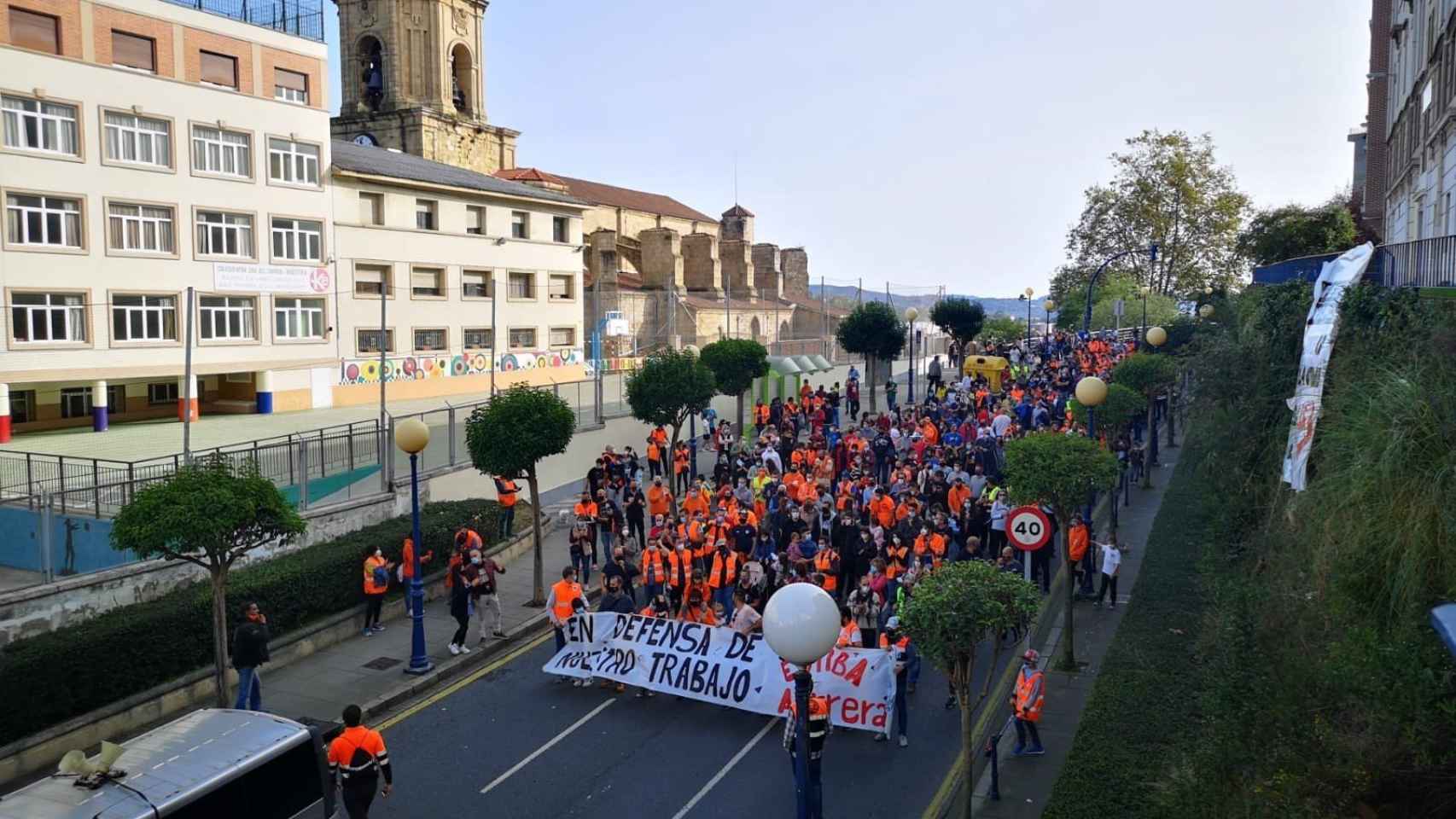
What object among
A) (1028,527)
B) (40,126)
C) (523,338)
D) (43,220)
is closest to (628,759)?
(1028,527)

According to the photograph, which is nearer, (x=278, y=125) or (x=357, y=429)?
(x=357, y=429)

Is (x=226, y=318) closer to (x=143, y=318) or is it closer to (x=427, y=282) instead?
(x=143, y=318)

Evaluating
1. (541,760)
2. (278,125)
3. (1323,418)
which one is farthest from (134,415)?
(1323,418)

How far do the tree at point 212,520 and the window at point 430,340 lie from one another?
1116 inches

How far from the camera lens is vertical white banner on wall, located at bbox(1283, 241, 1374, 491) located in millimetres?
13445

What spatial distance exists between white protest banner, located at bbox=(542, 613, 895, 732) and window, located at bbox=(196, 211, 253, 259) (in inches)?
941

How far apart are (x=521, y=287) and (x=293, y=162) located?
12521 mm

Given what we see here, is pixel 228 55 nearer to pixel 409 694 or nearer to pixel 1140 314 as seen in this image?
pixel 409 694

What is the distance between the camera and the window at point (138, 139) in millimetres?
30000

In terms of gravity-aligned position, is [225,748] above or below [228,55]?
below

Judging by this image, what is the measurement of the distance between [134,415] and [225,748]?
2777 centimetres

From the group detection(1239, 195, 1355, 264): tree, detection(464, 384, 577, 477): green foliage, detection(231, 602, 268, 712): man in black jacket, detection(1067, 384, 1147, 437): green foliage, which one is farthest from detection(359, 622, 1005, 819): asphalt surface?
detection(1239, 195, 1355, 264): tree

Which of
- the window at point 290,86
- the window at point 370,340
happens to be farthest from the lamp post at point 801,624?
the window at point 370,340

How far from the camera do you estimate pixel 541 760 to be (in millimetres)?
12375
